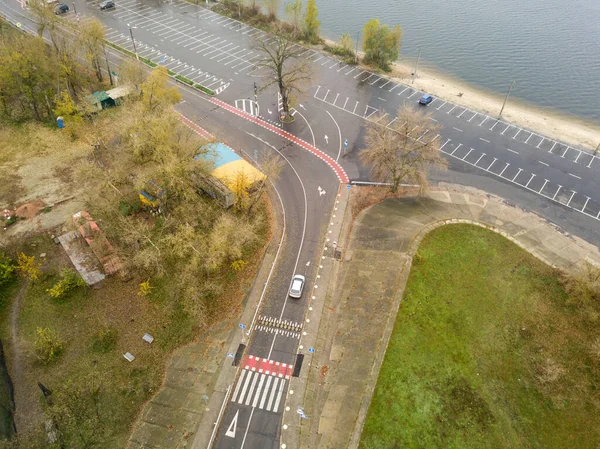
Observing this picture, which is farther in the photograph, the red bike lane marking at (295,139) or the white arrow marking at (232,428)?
the red bike lane marking at (295,139)

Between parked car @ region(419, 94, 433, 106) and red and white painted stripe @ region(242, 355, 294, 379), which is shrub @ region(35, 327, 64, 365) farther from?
parked car @ region(419, 94, 433, 106)

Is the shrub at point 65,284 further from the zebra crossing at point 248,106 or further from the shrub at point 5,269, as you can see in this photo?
the zebra crossing at point 248,106

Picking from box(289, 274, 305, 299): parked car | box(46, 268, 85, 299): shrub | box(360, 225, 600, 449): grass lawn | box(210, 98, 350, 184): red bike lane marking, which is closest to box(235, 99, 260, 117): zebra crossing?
box(210, 98, 350, 184): red bike lane marking

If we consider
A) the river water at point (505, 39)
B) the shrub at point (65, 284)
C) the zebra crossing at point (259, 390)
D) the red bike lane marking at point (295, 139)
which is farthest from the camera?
the river water at point (505, 39)

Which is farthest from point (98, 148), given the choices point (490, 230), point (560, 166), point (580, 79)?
Answer: point (580, 79)

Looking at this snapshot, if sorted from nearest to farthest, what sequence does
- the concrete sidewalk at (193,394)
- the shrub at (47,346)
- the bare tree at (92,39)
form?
1. the concrete sidewalk at (193,394)
2. the shrub at (47,346)
3. the bare tree at (92,39)

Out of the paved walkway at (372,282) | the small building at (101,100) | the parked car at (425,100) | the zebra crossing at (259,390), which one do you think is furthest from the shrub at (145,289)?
the parked car at (425,100)

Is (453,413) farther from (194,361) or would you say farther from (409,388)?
(194,361)

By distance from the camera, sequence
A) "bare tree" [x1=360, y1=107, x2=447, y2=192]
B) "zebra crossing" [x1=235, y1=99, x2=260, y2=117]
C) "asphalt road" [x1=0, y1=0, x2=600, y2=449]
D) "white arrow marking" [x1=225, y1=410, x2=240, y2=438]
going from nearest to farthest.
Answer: "white arrow marking" [x1=225, y1=410, x2=240, y2=438]
"asphalt road" [x1=0, y1=0, x2=600, y2=449]
"bare tree" [x1=360, y1=107, x2=447, y2=192]
"zebra crossing" [x1=235, y1=99, x2=260, y2=117]
